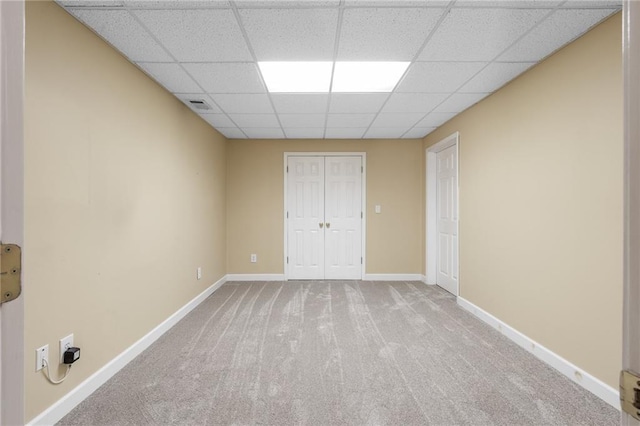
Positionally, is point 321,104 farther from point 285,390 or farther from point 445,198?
point 285,390

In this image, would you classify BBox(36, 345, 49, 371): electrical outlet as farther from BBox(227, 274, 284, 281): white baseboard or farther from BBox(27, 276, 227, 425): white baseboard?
BBox(227, 274, 284, 281): white baseboard

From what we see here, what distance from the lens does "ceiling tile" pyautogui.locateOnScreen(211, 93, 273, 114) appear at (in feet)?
9.89

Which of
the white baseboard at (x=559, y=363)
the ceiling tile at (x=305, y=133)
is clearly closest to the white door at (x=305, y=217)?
the ceiling tile at (x=305, y=133)

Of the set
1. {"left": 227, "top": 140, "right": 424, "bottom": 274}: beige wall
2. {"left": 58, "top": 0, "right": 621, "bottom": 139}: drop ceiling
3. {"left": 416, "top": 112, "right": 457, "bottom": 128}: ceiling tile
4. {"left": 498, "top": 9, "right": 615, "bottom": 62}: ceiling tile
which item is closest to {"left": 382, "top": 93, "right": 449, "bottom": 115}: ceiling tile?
{"left": 58, "top": 0, "right": 621, "bottom": 139}: drop ceiling

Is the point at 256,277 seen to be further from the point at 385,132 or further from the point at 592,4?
the point at 592,4

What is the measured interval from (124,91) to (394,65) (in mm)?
A: 2025

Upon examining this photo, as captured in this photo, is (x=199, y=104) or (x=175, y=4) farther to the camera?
(x=199, y=104)

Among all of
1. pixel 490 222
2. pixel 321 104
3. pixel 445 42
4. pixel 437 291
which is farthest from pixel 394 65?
pixel 437 291

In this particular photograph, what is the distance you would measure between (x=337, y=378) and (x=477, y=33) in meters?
2.39

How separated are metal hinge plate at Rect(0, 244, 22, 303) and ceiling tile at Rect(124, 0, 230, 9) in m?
1.65

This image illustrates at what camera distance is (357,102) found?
3.21m

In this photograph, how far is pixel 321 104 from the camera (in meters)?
3.28

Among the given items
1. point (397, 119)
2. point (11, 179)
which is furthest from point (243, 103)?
point (11, 179)

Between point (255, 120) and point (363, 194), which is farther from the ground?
point (255, 120)
